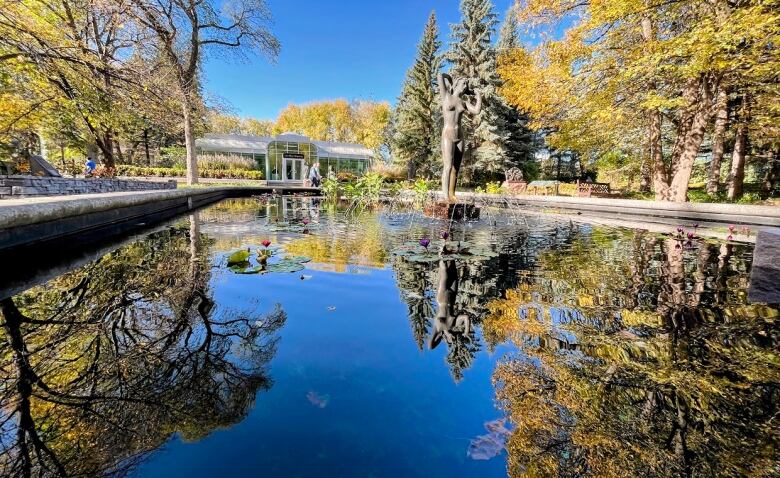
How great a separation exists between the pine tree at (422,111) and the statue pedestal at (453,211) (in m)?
19.9

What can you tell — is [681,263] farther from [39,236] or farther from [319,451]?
[39,236]

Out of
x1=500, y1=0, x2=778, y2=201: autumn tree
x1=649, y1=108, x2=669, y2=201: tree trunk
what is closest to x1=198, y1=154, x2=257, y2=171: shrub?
x1=500, y1=0, x2=778, y2=201: autumn tree

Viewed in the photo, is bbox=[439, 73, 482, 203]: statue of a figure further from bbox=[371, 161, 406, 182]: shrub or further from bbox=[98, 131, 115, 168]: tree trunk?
bbox=[371, 161, 406, 182]: shrub

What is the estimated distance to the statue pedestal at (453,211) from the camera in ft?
22.7

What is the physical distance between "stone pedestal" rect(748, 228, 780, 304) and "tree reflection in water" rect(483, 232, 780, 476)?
0.15 m

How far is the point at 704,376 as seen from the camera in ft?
5.04

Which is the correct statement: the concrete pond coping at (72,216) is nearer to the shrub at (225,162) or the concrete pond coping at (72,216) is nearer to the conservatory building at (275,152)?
the shrub at (225,162)

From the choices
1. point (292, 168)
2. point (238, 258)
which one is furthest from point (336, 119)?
point (238, 258)

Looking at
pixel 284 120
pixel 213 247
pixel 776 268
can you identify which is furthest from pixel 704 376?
pixel 284 120

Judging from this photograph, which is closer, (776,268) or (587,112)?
(776,268)

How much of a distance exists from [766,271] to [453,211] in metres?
4.64

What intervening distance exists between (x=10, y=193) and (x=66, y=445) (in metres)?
8.22

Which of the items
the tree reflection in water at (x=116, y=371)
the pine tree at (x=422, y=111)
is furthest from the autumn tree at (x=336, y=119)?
the tree reflection in water at (x=116, y=371)

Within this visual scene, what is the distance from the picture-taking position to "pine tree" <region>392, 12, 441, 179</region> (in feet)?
88.9
